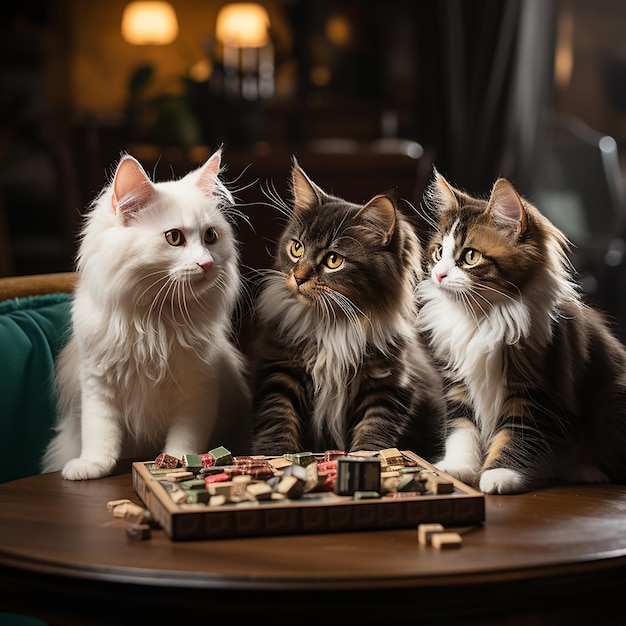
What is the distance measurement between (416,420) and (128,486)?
0.54 meters

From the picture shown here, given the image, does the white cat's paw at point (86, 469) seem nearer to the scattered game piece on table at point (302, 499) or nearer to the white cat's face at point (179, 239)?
the scattered game piece on table at point (302, 499)

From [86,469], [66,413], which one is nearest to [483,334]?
[86,469]

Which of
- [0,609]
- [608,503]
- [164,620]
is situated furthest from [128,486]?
[608,503]

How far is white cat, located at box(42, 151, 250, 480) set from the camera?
1484mm

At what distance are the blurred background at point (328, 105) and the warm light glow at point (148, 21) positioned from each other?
0.04ft

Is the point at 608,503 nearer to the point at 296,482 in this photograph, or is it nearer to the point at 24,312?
the point at 296,482

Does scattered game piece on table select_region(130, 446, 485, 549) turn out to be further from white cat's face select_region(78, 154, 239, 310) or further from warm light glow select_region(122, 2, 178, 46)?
warm light glow select_region(122, 2, 178, 46)

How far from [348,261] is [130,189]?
40 cm

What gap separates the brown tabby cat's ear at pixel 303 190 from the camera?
5.45ft

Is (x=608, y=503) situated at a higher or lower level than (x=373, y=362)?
lower

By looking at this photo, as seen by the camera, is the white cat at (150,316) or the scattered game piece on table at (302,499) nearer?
the scattered game piece on table at (302,499)

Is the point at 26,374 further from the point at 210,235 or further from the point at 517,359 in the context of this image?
the point at 517,359

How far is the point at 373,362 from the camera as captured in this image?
159 cm

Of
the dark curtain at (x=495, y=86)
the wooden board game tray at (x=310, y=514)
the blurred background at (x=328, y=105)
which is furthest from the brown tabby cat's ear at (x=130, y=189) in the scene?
the dark curtain at (x=495, y=86)
